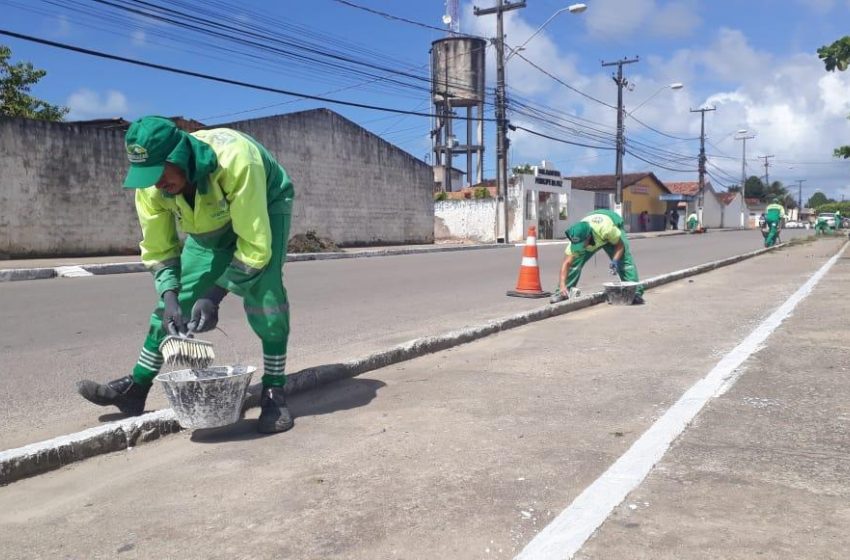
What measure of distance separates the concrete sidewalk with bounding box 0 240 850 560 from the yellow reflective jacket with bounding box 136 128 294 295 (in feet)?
2.78

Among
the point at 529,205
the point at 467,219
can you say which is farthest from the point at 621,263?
the point at 529,205

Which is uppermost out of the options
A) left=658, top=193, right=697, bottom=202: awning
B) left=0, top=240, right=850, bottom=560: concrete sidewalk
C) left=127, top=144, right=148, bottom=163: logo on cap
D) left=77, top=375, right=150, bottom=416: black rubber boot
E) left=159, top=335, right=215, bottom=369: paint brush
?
left=658, top=193, right=697, bottom=202: awning

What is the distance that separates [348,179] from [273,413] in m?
23.1

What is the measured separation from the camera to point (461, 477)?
2916 mm

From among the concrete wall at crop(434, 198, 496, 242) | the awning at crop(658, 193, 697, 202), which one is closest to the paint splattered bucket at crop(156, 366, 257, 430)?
the concrete wall at crop(434, 198, 496, 242)

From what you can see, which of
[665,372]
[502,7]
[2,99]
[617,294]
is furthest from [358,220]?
[665,372]

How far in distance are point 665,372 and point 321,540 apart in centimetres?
318

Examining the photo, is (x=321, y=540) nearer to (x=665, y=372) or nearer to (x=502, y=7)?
(x=665, y=372)

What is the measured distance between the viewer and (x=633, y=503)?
2629 mm

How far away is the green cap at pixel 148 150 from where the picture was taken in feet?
9.89

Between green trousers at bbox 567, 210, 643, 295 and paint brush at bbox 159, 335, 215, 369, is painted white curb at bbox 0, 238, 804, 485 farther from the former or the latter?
green trousers at bbox 567, 210, 643, 295

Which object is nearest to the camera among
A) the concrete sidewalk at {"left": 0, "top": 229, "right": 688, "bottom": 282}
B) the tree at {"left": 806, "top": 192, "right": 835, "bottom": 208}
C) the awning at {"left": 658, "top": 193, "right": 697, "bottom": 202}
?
the concrete sidewalk at {"left": 0, "top": 229, "right": 688, "bottom": 282}

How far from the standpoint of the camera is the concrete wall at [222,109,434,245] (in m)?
23.6

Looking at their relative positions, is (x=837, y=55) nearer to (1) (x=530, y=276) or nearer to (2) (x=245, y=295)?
(1) (x=530, y=276)
